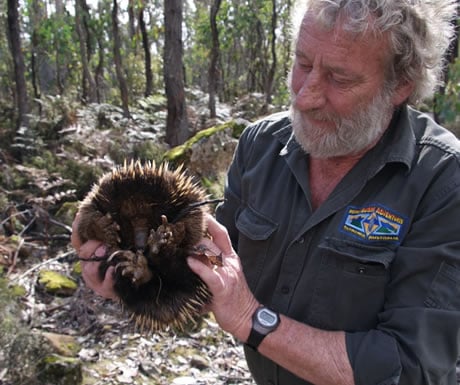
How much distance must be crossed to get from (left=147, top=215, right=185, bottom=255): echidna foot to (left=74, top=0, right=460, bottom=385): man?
136 millimetres

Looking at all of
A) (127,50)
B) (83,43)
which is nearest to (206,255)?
(83,43)

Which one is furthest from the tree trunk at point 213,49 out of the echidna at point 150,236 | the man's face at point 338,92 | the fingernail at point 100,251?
the fingernail at point 100,251

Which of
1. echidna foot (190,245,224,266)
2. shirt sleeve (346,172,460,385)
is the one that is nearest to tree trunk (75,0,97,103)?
echidna foot (190,245,224,266)

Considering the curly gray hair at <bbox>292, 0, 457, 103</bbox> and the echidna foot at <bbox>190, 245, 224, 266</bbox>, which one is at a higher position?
the curly gray hair at <bbox>292, 0, 457, 103</bbox>

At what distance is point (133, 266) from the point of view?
170cm

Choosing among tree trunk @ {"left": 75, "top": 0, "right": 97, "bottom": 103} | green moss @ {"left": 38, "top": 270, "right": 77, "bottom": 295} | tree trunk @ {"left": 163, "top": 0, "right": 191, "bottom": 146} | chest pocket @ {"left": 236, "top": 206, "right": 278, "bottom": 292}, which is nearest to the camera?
chest pocket @ {"left": 236, "top": 206, "right": 278, "bottom": 292}

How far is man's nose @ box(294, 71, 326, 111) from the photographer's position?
1.98m

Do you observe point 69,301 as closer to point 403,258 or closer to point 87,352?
point 87,352

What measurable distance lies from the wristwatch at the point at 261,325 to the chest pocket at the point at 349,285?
0.25m

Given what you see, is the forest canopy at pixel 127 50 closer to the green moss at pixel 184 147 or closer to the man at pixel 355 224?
the green moss at pixel 184 147

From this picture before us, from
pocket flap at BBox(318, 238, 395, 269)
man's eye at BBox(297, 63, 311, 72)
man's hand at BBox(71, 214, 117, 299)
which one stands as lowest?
man's hand at BBox(71, 214, 117, 299)

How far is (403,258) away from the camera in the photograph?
1.76m

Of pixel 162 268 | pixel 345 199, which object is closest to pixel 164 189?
pixel 162 268

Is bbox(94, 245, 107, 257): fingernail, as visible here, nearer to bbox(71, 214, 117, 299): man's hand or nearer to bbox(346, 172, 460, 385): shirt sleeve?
bbox(71, 214, 117, 299): man's hand
